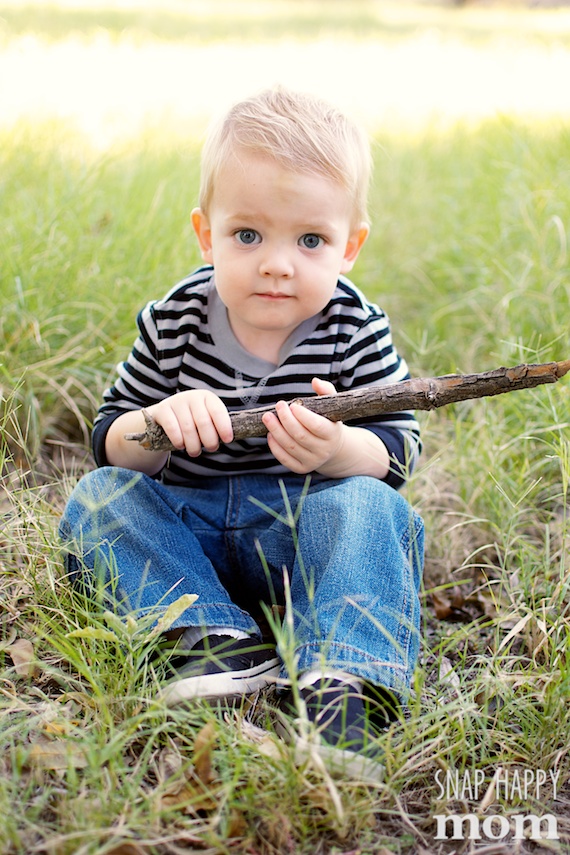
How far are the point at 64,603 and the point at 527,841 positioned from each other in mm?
947

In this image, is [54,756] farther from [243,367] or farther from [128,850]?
[243,367]

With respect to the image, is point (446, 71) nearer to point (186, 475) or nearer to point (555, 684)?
point (186, 475)

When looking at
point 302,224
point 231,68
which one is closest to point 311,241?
point 302,224

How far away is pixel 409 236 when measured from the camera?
423cm

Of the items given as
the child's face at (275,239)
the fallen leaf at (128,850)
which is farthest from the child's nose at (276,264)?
the fallen leaf at (128,850)

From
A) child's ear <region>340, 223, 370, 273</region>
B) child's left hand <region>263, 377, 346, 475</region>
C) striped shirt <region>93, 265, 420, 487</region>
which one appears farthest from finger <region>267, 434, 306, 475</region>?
child's ear <region>340, 223, 370, 273</region>

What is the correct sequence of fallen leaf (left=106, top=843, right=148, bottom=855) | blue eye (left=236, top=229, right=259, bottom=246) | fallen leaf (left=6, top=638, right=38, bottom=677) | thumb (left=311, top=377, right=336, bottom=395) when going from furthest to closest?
blue eye (left=236, top=229, right=259, bottom=246) → thumb (left=311, top=377, right=336, bottom=395) → fallen leaf (left=6, top=638, right=38, bottom=677) → fallen leaf (left=106, top=843, right=148, bottom=855)

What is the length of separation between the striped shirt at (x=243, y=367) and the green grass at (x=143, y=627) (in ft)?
0.85

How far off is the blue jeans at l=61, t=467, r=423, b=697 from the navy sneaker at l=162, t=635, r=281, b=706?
1.9 inches

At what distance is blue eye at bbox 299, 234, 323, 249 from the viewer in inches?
73.9

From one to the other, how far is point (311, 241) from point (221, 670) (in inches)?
35.9

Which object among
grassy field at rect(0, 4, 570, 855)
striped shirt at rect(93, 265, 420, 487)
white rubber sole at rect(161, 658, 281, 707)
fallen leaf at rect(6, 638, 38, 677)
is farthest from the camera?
striped shirt at rect(93, 265, 420, 487)

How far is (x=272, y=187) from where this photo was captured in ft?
5.97

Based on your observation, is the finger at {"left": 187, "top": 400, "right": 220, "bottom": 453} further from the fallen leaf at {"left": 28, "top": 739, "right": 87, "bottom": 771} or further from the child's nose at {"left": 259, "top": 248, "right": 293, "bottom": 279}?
the fallen leaf at {"left": 28, "top": 739, "right": 87, "bottom": 771}
